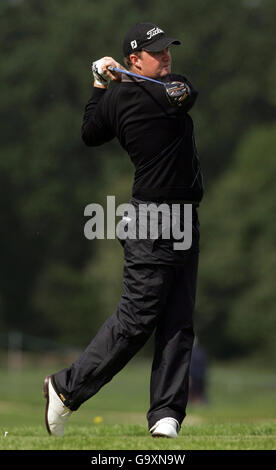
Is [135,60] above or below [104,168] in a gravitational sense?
below

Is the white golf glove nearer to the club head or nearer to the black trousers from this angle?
the club head

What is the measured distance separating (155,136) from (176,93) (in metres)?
0.27

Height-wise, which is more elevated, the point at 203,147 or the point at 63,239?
the point at 203,147

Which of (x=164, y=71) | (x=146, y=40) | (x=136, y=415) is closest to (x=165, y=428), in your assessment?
(x=164, y=71)

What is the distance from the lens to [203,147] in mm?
54250

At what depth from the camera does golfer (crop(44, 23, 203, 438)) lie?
5.96 m

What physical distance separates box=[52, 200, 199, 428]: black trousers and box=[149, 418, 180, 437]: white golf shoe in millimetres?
52

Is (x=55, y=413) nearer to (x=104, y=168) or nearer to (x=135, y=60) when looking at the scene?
(x=135, y=60)

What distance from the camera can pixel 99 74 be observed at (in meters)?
6.14

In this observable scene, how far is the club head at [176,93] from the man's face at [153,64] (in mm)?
230

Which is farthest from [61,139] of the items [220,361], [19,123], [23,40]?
[220,361]

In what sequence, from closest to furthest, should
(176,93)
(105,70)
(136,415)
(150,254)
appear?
1. (176,93)
2. (150,254)
3. (105,70)
4. (136,415)
